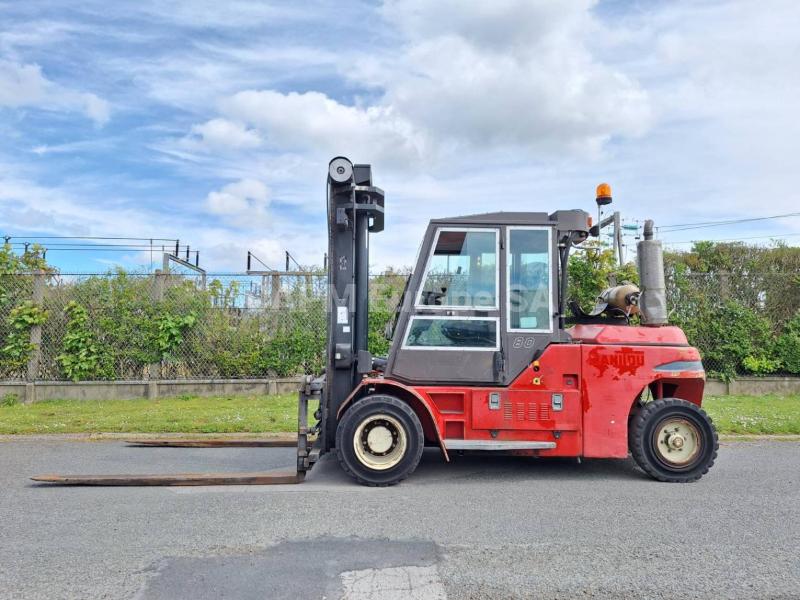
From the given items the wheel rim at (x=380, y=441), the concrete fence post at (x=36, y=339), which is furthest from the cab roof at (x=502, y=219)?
the concrete fence post at (x=36, y=339)

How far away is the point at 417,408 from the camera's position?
601cm

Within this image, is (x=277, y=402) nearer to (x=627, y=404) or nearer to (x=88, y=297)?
(x=88, y=297)

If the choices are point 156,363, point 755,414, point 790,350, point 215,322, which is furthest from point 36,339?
point 790,350

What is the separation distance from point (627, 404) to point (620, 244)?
171cm

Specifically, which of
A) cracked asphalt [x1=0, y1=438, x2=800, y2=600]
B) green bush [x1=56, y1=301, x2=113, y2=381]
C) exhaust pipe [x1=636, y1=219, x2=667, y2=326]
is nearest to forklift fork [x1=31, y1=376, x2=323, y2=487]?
cracked asphalt [x1=0, y1=438, x2=800, y2=600]

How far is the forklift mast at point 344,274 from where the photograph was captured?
20.3ft

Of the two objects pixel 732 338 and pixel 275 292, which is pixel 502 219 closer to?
pixel 275 292

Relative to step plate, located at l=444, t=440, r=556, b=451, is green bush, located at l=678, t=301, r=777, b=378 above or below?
above

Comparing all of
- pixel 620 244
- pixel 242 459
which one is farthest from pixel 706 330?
pixel 242 459

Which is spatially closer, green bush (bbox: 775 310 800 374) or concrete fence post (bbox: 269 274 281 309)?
green bush (bbox: 775 310 800 374)

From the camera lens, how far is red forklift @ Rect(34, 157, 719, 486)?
226 inches

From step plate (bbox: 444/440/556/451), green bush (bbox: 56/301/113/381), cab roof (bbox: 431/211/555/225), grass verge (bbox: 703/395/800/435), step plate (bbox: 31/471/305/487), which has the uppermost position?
cab roof (bbox: 431/211/555/225)

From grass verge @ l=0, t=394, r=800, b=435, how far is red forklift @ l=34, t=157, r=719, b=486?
2.84m

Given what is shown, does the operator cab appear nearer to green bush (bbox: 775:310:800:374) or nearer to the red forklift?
the red forklift
